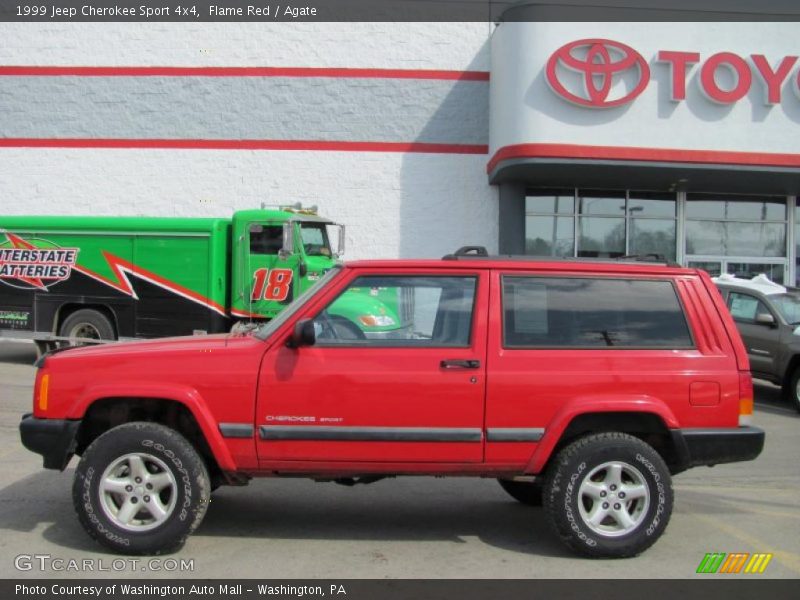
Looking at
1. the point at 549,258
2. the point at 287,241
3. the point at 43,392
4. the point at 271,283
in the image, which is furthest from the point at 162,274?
the point at 549,258

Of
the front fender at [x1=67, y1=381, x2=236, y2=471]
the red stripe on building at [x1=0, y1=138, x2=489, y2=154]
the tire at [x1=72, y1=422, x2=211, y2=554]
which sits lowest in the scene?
the tire at [x1=72, y1=422, x2=211, y2=554]

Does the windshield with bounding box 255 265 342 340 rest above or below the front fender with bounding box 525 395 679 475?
above

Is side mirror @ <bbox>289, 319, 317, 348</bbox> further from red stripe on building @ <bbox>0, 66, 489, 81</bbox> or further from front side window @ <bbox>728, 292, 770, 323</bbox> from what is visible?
red stripe on building @ <bbox>0, 66, 489, 81</bbox>

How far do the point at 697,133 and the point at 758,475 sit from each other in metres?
10.4

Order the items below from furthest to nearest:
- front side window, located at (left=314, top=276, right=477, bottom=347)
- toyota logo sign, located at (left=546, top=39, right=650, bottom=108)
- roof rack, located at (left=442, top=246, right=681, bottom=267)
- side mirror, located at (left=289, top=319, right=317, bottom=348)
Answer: toyota logo sign, located at (left=546, top=39, right=650, bottom=108) < roof rack, located at (left=442, top=246, right=681, bottom=267) < front side window, located at (left=314, top=276, right=477, bottom=347) < side mirror, located at (left=289, top=319, right=317, bottom=348)

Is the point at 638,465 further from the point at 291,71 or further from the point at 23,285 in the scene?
the point at 291,71

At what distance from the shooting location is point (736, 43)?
1605 cm

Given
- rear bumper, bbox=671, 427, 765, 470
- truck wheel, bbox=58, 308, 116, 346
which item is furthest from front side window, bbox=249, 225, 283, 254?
rear bumper, bbox=671, 427, 765, 470

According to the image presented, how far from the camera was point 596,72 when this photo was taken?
1561cm

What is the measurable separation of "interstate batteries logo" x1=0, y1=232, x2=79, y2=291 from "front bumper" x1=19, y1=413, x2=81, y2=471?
8833 millimetres

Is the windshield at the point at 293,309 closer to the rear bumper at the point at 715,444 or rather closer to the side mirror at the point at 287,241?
the rear bumper at the point at 715,444

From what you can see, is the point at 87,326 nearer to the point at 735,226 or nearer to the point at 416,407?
the point at 416,407

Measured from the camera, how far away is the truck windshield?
1255cm

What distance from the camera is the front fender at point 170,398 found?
4.50m
